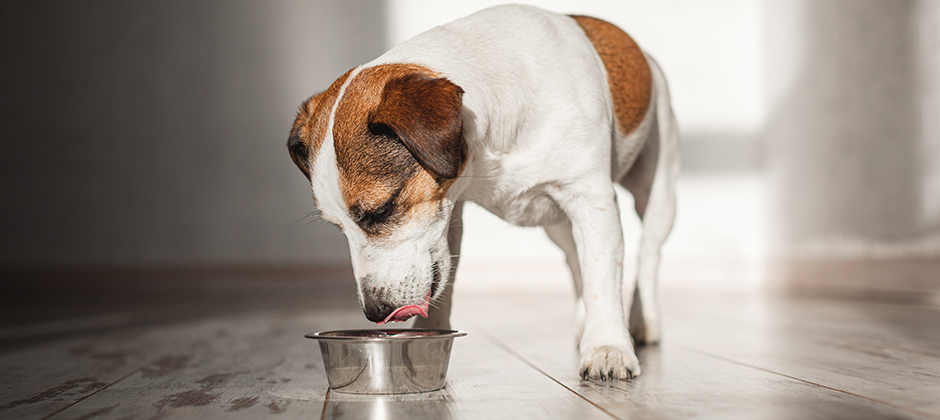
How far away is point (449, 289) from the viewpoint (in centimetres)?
177

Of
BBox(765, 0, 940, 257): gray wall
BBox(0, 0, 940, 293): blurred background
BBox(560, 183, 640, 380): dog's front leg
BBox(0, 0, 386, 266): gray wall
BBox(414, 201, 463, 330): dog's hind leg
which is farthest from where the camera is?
BBox(0, 0, 386, 266): gray wall

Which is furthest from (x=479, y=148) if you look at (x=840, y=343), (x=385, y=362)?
(x=840, y=343)

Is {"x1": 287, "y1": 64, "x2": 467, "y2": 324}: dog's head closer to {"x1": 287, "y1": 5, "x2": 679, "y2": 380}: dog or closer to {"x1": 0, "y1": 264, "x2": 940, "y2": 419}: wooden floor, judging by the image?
{"x1": 287, "y1": 5, "x2": 679, "y2": 380}: dog

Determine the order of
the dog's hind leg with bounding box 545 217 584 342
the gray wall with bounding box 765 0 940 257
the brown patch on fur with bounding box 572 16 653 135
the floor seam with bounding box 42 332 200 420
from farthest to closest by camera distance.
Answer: the gray wall with bounding box 765 0 940 257 → the dog's hind leg with bounding box 545 217 584 342 → the brown patch on fur with bounding box 572 16 653 135 → the floor seam with bounding box 42 332 200 420

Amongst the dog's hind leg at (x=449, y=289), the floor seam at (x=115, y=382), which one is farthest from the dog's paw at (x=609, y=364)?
the floor seam at (x=115, y=382)

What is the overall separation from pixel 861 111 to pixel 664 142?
241 cm

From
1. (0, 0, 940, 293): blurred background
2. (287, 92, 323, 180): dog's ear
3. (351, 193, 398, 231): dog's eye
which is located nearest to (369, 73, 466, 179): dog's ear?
(351, 193, 398, 231): dog's eye

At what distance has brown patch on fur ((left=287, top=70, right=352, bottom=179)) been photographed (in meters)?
1.43

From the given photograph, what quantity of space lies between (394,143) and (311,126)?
226 millimetres

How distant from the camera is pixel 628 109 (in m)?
1.89

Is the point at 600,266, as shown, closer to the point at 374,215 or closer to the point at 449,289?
the point at 449,289

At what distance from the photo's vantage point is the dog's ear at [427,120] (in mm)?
1274

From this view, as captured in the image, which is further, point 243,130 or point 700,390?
point 243,130

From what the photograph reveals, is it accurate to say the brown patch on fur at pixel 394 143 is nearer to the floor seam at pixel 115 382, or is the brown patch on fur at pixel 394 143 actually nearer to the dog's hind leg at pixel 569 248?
the floor seam at pixel 115 382
